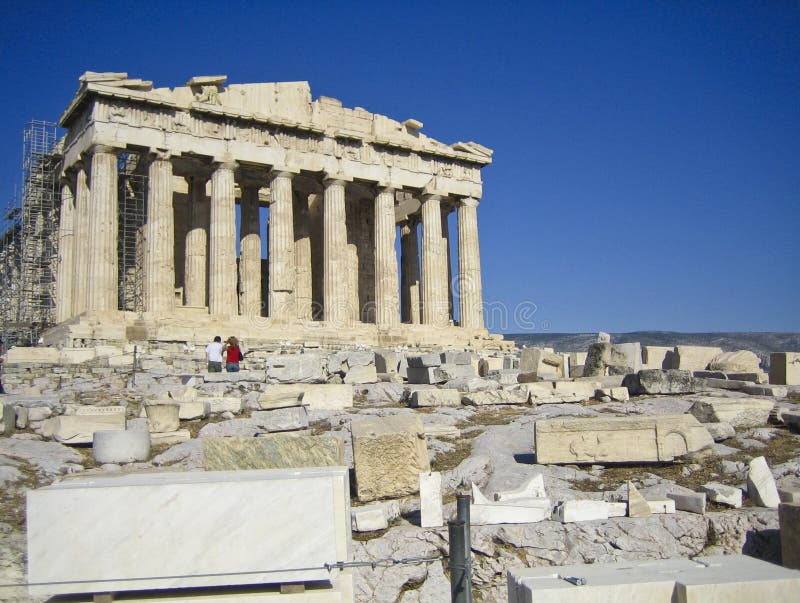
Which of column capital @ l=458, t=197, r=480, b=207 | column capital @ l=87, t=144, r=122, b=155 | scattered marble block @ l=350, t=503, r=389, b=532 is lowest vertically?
scattered marble block @ l=350, t=503, r=389, b=532

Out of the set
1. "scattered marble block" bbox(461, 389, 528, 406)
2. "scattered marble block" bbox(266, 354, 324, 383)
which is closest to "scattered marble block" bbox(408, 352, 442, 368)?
"scattered marble block" bbox(266, 354, 324, 383)

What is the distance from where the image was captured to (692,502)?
25.6ft

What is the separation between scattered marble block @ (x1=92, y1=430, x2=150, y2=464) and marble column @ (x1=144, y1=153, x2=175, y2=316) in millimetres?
15605

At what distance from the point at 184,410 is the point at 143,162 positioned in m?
17.6

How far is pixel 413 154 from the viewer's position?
3231 centimetres

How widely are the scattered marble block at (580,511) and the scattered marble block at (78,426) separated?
7.02 m

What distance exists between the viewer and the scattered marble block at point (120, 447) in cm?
1079

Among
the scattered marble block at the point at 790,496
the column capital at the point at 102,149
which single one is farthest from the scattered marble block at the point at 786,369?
the column capital at the point at 102,149

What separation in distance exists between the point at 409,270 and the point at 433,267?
4.31m

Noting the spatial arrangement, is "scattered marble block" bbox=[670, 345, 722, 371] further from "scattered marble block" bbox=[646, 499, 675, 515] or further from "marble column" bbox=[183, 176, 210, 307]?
"marble column" bbox=[183, 176, 210, 307]

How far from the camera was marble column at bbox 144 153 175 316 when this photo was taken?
2633cm

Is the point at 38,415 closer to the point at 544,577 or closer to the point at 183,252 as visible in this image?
the point at 544,577

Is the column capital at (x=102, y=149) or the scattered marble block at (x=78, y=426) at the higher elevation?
the column capital at (x=102, y=149)

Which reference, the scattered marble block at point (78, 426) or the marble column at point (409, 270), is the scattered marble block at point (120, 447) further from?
the marble column at point (409, 270)
